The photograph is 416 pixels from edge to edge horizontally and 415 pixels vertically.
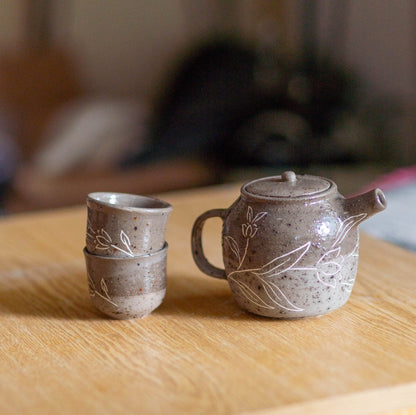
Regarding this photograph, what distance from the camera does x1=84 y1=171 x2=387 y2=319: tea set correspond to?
73 cm

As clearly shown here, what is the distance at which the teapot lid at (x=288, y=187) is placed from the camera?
2.43 feet

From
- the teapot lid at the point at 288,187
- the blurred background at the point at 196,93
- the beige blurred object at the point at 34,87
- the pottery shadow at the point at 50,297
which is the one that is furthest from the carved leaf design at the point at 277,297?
the beige blurred object at the point at 34,87

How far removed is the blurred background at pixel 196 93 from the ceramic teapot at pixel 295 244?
1.09m

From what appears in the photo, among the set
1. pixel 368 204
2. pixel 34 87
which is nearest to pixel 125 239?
pixel 368 204

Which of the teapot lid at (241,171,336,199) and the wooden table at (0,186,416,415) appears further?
the teapot lid at (241,171,336,199)

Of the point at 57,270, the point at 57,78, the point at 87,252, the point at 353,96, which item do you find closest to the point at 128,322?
the point at 87,252

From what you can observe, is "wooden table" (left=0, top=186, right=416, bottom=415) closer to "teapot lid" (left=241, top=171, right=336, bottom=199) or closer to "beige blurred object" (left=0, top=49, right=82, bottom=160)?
"teapot lid" (left=241, top=171, right=336, bottom=199)

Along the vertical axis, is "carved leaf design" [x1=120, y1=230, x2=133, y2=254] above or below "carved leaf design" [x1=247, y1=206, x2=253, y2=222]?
below

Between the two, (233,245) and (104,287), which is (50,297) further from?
(233,245)

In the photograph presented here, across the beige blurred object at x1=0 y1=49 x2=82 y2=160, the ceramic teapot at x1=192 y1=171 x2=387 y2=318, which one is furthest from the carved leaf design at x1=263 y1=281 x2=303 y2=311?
the beige blurred object at x1=0 y1=49 x2=82 y2=160

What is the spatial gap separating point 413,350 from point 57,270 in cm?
54

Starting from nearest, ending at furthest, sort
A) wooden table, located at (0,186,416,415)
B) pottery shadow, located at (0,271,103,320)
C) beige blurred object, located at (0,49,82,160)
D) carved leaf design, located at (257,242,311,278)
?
wooden table, located at (0,186,416,415) < carved leaf design, located at (257,242,311,278) < pottery shadow, located at (0,271,103,320) < beige blurred object, located at (0,49,82,160)

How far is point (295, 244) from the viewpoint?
73 cm

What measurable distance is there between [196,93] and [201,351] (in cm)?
132
